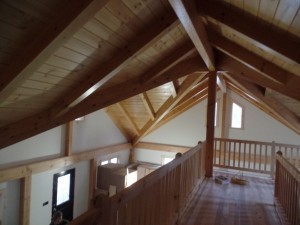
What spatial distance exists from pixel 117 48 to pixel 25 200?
4.09 meters

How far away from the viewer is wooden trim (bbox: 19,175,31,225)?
4973 millimetres

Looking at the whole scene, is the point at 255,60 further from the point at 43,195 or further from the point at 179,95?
the point at 43,195

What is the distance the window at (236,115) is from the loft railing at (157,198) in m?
4.81

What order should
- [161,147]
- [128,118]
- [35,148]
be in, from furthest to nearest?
[161,147] < [128,118] < [35,148]

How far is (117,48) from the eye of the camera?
3.03 m

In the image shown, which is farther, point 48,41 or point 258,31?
point 258,31

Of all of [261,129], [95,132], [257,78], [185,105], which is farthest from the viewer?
[185,105]

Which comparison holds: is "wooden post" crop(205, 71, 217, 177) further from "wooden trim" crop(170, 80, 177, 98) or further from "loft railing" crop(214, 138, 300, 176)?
"wooden trim" crop(170, 80, 177, 98)

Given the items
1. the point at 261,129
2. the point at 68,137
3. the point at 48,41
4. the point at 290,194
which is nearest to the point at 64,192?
the point at 68,137

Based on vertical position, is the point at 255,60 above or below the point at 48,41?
above

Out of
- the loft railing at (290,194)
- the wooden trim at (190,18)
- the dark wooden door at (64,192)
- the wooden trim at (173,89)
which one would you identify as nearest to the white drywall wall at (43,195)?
the dark wooden door at (64,192)

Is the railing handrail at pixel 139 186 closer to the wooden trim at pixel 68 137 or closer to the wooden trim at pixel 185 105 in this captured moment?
the wooden trim at pixel 68 137

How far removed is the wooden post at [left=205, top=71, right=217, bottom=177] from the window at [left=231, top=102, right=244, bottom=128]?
3433mm

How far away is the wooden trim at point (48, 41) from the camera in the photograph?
191 centimetres
